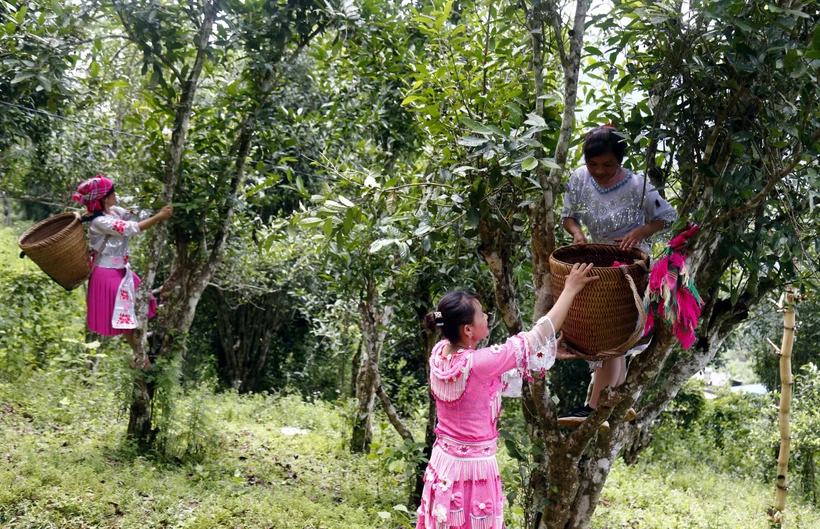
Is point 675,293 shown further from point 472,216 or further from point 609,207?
point 472,216

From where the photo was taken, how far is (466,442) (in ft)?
7.79

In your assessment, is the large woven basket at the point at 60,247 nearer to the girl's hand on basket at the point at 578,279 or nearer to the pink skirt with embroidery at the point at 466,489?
the pink skirt with embroidery at the point at 466,489

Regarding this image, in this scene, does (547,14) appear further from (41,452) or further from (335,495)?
(41,452)

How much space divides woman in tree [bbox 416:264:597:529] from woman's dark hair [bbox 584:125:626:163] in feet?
2.27

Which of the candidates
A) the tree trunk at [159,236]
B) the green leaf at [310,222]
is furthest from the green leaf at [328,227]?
the tree trunk at [159,236]

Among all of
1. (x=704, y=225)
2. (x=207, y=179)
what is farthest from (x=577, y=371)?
(x=704, y=225)

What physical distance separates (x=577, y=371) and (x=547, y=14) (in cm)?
702

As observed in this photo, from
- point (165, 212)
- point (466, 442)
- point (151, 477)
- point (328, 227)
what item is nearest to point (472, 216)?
point (328, 227)

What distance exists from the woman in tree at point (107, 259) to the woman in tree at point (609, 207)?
9.69 feet

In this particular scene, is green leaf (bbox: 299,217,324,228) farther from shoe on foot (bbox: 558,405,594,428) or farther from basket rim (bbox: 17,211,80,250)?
basket rim (bbox: 17,211,80,250)

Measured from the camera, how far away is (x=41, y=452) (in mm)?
4598

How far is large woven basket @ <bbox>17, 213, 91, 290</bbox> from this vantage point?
3.95m

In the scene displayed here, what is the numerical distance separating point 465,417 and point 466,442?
3.7 inches

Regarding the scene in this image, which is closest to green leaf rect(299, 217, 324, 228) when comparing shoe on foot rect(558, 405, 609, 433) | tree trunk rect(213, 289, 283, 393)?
shoe on foot rect(558, 405, 609, 433)
